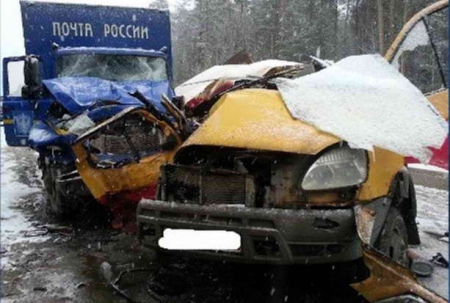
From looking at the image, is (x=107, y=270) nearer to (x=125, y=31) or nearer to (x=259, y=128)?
(x=259, y=128)

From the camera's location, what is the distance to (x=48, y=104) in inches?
253

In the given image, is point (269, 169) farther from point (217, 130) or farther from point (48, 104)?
point (48, 104)

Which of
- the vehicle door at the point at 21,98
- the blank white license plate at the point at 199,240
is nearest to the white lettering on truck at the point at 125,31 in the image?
the vehicle door at the point at 21,98

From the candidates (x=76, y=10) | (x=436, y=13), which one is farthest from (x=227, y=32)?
(x=436, y=13)

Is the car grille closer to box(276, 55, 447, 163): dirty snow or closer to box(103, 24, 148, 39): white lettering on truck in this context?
box(276, 55, 447, 163): dirty snow

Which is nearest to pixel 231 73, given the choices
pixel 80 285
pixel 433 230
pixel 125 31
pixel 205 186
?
pixel 125 31

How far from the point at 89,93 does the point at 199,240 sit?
3.60 m

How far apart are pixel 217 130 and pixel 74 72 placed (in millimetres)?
4604

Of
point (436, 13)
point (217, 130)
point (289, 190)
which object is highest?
point (436, 13)

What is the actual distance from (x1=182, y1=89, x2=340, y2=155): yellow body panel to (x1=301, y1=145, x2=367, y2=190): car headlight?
113 mm

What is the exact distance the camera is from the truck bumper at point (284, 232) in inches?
111

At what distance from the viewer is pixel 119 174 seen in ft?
15.4

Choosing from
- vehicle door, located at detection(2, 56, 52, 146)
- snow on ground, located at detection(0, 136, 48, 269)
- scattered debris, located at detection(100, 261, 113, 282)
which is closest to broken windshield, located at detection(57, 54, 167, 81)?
vehicle door, located at detection(2, 56, 52, 146)

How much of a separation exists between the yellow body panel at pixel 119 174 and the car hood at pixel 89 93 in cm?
87
